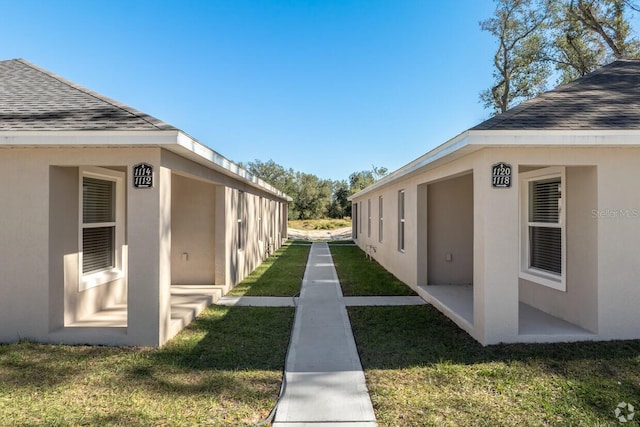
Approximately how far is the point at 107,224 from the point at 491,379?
Answer: 246 inches

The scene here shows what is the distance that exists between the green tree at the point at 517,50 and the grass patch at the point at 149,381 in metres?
24.2

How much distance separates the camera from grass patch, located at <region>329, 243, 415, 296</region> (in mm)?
8484

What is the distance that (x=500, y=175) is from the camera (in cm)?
486

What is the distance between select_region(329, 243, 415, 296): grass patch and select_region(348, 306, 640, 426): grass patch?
2.92m

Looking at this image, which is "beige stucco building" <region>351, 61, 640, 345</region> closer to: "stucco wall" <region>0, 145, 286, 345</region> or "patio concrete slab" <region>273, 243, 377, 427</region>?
"patio concrete slab" <region>273, 243, 377, 427</region>

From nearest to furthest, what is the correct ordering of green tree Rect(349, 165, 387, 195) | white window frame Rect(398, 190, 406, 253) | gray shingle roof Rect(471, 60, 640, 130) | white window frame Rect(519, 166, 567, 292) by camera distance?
1. gray shingle roof Rect(471, 60, 640, 130)
2. white window frame Rect(519, 166, 567, 292)
3. white window frame Rect(398, 190, 406, 253)
4. green tree Rect(349, 165, 387, 195)

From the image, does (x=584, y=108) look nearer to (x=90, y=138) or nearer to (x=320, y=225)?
(x=90, y=138)

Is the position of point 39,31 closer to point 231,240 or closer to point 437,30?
point 231,240

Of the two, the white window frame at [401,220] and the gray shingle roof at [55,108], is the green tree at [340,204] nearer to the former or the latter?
the white window frame at [401,220]

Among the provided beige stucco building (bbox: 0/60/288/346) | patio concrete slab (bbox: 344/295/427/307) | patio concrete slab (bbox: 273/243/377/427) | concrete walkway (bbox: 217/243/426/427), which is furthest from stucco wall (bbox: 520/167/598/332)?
beige stucco building (bbox: 0/60/288/346)

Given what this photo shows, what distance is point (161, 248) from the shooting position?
16.3ft

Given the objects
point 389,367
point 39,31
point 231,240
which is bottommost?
point 389,367

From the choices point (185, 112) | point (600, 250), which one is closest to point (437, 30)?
point (600, 250)

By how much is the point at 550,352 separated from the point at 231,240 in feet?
21.9
